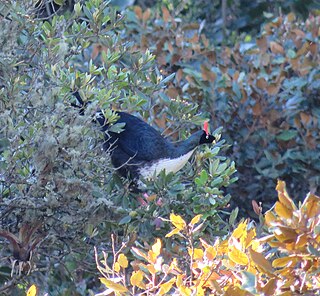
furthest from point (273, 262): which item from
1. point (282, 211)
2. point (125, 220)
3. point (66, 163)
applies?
point (125, 220)

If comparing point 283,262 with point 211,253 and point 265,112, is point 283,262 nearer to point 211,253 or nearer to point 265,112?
point 211,253

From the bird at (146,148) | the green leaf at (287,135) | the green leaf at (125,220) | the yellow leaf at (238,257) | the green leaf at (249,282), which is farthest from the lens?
the green leaf at (287,135)

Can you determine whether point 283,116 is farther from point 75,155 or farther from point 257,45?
point 75,155

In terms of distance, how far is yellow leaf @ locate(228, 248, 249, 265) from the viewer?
242 cm

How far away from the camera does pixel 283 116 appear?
18.7ft

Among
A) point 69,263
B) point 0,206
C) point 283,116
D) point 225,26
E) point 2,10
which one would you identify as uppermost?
point 2,10

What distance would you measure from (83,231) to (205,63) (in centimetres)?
279

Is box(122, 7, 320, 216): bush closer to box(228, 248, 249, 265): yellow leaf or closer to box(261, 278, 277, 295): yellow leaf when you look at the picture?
box(228, 248, 249, 265): yellow leaf

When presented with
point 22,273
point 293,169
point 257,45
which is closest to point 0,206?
point 22,273

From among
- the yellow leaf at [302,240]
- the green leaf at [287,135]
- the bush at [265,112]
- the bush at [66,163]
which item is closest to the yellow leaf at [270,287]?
the yellow leaf at [302,240]

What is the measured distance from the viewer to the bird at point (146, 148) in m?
4.10

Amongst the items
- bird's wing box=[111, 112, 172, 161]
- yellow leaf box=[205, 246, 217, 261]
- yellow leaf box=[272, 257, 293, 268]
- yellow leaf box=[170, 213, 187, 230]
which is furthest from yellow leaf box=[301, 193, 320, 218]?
bird's wing box=[111, 112, 172, 161]

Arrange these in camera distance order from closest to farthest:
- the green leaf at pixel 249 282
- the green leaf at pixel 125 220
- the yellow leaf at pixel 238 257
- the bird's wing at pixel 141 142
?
the green leaf at pixel 249 282
the yellow leaf at pixel 238 257
the green leaf at pixel 125 220
the bird's wing at pixel 141 142

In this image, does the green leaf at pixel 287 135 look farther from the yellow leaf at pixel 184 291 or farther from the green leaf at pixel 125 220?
the yellow leaf at pixel 184 291
